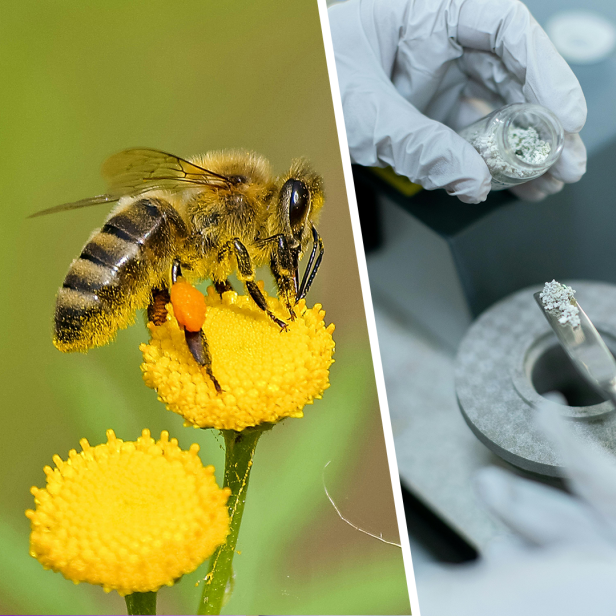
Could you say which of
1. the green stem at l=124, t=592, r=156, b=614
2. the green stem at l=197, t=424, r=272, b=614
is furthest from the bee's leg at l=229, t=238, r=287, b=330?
the green stem at l=124, t=592, r=156, b=614

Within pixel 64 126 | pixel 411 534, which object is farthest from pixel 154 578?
pixel 64 126

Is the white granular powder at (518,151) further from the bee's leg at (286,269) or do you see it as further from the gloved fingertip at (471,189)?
the bee's leg at (286,269)

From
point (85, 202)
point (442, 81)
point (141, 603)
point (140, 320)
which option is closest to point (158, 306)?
point (140, 320)

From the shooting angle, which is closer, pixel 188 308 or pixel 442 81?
pixel 188 308

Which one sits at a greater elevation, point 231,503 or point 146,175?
point 146,175

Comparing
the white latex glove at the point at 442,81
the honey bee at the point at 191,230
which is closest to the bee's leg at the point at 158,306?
the honey bee at the point at 191,230

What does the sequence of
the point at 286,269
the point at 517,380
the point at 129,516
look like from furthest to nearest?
the point at 517,380, the point at 286,269, the point at 129,516

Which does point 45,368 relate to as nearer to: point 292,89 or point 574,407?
point 292,89

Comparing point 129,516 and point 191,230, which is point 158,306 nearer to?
point 191,230
